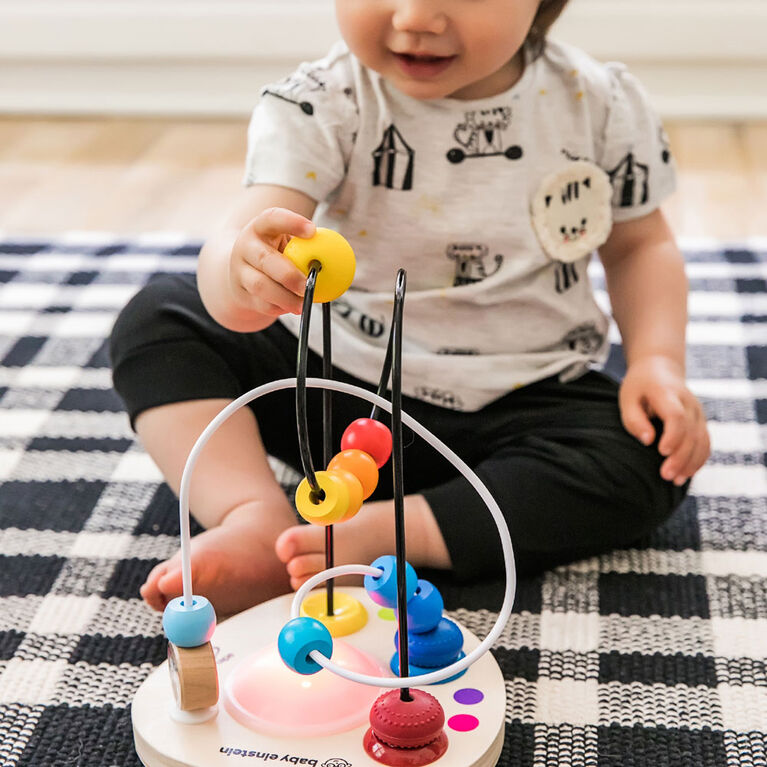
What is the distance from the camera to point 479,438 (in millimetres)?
829

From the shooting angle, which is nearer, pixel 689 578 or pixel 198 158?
pixel 689 578

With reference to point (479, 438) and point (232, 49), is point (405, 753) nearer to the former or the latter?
point (479, 438)

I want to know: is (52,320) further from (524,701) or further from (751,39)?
(751,39)

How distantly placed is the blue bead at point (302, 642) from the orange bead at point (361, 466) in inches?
2.8

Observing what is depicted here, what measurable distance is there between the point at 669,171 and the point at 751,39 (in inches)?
41.2

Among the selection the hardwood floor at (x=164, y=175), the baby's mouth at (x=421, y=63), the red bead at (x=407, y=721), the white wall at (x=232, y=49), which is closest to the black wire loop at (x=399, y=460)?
the red bead at (x=407, y=721)

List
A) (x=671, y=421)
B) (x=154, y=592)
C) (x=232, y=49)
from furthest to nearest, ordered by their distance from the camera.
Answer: (x=232, y=49), (x=671, y=421), (x=154, y=592)

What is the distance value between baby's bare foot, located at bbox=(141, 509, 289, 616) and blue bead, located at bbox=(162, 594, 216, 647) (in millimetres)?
114

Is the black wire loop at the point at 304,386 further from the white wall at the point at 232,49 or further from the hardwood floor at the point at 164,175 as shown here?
the white wall at the point at 232,49

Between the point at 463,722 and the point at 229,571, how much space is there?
189mm

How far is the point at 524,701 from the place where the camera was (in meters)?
0.64

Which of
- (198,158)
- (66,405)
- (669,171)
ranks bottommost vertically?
(198,158)

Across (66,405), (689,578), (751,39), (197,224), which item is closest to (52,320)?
(66,405)

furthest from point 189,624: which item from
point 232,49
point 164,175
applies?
point 232,49
